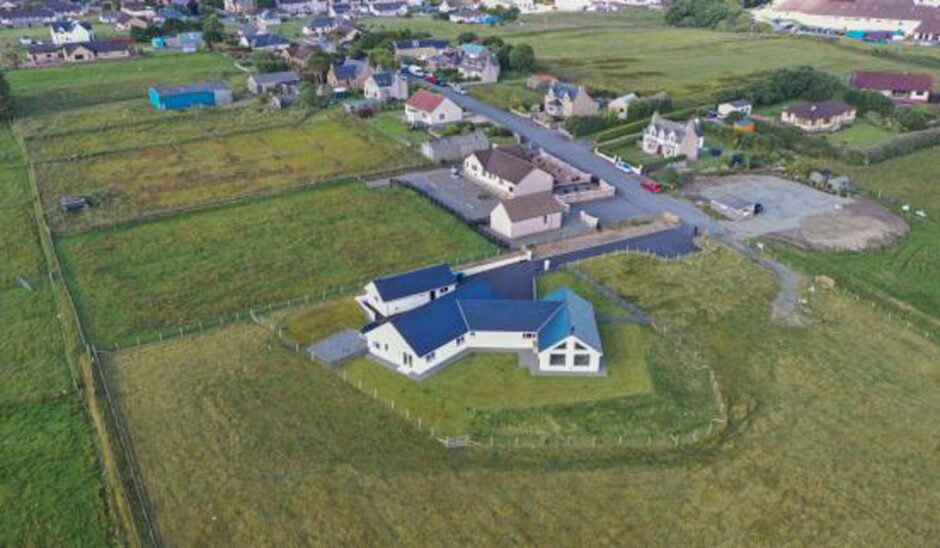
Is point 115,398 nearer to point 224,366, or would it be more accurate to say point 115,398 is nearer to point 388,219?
point 224,366

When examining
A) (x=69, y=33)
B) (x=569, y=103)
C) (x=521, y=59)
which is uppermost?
(x=69, y=33)

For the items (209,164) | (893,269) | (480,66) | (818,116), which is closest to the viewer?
(893,269)

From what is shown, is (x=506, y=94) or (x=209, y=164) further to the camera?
(x=506, y=94)

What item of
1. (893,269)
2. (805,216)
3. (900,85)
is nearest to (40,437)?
(893,269)

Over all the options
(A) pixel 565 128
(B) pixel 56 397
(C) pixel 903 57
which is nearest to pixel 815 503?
(B) pixel 56 397

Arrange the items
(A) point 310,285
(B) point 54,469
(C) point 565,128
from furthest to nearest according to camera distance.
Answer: (C) point 565,128 < (A) point 310,285 < (B) point 54,469

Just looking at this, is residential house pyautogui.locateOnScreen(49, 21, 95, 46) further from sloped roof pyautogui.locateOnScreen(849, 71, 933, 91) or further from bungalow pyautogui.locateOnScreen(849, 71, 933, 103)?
bungalow pyautogui.locateOnScreen(849, 71, 933, 103)

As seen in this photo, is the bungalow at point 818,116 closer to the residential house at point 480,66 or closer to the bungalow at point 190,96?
the residential house at point 480,66

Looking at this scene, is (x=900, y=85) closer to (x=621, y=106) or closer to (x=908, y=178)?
(x=908, y=178)
